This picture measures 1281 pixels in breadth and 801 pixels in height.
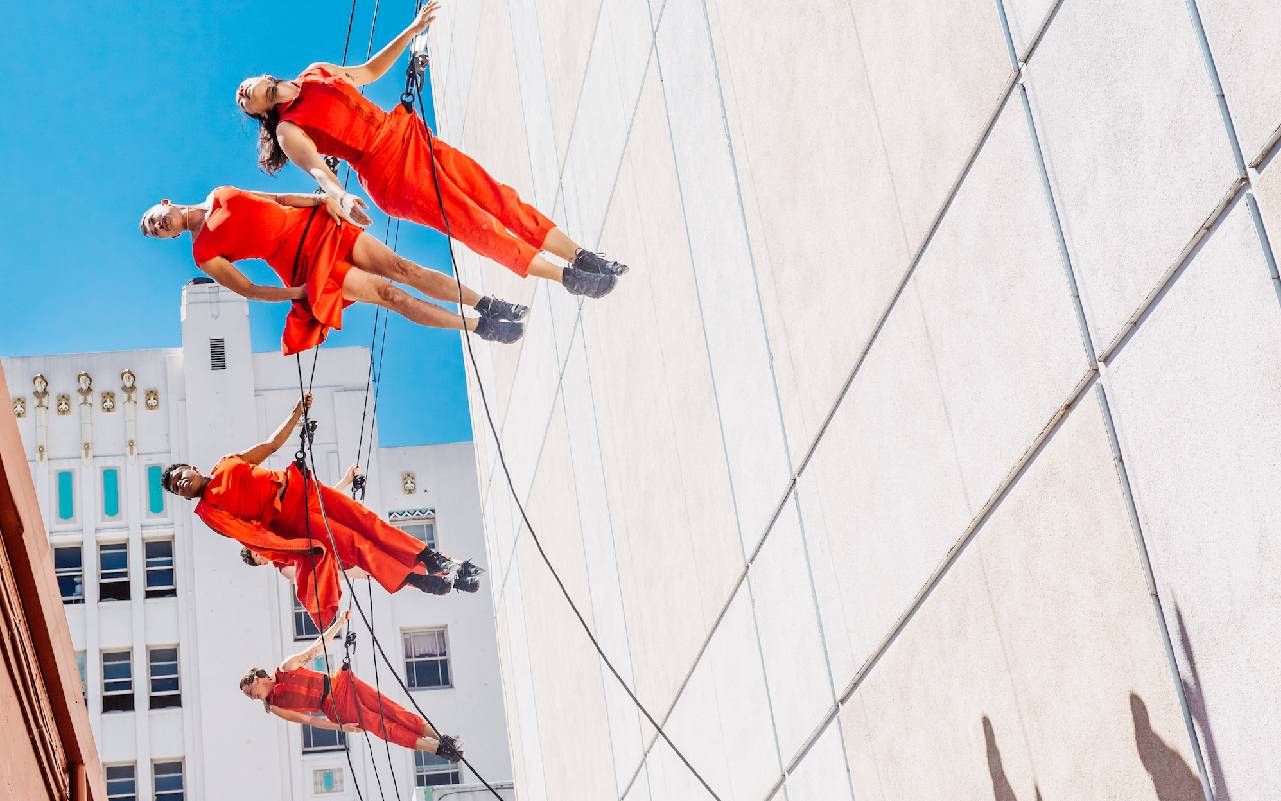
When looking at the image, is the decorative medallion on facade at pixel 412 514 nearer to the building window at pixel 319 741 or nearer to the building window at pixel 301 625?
the building window at pixel 301 625

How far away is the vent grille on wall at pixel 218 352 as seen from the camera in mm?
38750

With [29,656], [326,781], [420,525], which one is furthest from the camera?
[420,525]

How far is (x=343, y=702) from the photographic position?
1989cm

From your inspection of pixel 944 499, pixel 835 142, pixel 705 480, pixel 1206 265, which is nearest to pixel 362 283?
pixel 705 480

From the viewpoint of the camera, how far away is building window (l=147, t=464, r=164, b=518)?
37.7 m

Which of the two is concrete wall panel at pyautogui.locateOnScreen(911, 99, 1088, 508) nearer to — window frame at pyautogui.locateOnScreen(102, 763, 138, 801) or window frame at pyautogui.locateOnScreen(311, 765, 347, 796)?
window frame at pyautogui.locateOnScreen(311, 765, 347, 796)

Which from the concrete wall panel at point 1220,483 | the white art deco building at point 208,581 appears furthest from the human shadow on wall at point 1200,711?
the white art deco building at point 208,581

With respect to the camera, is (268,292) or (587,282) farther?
(268,292)

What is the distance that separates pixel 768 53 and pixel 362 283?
10.8ft

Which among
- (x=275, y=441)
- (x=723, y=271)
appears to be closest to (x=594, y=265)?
(x=723, y=271)

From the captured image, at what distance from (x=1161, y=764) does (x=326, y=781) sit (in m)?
32.4

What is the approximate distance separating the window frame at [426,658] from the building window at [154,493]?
627 cm

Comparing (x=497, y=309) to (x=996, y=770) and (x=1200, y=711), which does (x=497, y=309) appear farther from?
(x=1200, y=711)

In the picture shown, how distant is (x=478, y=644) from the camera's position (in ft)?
121
